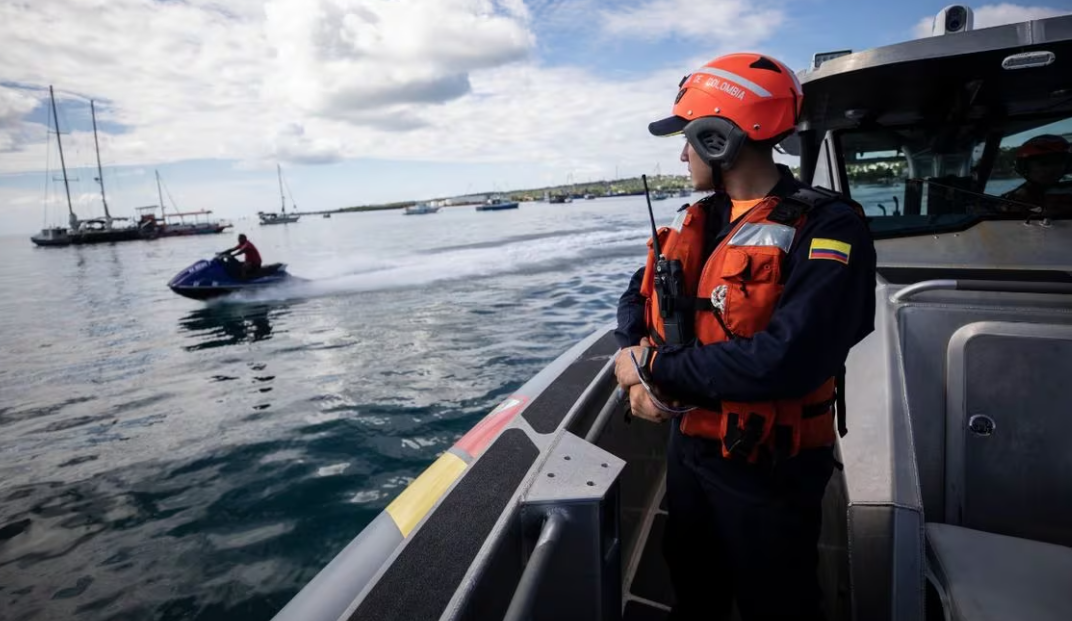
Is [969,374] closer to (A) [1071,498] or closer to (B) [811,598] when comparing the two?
(A) [1071,498]

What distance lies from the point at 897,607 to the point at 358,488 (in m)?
4.67

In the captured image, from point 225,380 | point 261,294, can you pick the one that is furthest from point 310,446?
point 261,294

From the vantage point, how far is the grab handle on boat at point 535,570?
112 cm

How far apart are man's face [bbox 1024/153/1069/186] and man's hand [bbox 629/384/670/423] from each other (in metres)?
2.96

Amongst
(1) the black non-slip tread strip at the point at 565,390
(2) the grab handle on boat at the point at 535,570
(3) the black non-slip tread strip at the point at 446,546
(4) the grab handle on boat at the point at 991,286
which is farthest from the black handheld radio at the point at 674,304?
(4) the grab handle on boat at the point at 991,286

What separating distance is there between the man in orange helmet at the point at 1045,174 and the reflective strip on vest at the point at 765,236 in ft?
8.25

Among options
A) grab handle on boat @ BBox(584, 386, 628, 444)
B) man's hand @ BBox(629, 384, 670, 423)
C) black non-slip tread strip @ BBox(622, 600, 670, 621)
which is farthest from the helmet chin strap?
black non-slip tread strip @ BBox(622, 600, 670, 621)

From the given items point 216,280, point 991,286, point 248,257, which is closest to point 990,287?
point 991,286

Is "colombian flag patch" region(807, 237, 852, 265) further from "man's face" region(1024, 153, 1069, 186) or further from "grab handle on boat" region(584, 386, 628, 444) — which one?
"man's face" region(1024, 153, 1069, 186)

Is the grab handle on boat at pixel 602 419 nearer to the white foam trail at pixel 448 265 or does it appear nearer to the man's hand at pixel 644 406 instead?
the man's hand at pixel 644 406

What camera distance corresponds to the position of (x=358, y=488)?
5289 mm

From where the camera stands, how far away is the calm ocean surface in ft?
14.0

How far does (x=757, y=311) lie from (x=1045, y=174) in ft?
9.20

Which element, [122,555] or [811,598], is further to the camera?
[122,555]
